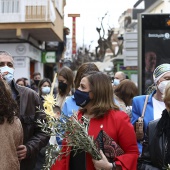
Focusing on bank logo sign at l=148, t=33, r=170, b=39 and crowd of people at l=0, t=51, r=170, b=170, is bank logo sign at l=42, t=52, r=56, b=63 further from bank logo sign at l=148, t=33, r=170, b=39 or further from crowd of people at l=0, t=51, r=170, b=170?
crowd of people at l=0, t=51, r=170, b=170

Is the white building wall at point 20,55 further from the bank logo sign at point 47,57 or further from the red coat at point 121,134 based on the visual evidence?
the red coat at point 121,134

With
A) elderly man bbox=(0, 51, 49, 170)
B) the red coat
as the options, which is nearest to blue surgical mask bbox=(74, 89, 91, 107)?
the red coat

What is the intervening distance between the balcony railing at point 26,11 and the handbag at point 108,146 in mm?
17995

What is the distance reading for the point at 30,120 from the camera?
4.74 m

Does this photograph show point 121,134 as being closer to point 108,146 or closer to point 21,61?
point 108,146

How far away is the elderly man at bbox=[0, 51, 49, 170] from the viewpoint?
4688 mm

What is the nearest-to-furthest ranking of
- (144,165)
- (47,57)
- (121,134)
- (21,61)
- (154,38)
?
(144,165) < (121,134) < (154,38) < (21,61) < (47,57)

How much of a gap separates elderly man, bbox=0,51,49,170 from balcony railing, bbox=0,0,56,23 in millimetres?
17118

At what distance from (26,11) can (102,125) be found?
1839 centimetres

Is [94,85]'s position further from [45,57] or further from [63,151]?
[45,57]

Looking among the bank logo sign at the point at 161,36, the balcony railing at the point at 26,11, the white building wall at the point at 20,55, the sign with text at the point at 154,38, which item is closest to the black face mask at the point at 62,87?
the sign with text at the point at 154,38

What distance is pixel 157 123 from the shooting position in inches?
157

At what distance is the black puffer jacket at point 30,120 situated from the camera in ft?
15.4

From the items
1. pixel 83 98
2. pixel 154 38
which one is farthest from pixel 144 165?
pixel 154 38
